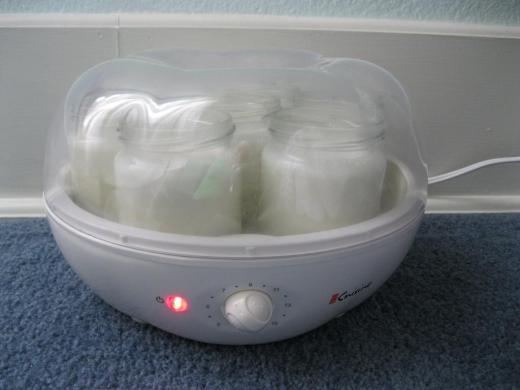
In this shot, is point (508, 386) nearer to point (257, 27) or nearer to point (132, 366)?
point (132, 366)

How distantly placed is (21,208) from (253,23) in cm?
44

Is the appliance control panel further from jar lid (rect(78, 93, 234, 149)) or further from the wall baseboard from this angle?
the wall baseboard

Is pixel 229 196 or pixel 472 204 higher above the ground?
pixel 229 196

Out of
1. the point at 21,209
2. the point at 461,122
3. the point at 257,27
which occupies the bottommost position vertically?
the point at 21,209

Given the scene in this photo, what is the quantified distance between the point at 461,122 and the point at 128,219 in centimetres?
54

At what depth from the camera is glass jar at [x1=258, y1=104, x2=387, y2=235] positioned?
409 millimetres

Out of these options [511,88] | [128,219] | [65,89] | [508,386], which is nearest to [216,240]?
[128,219]

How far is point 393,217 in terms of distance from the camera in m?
0.42

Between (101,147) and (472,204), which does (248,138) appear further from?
(472,204)

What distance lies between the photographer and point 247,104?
0.49m

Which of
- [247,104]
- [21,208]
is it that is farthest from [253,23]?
[21,208]

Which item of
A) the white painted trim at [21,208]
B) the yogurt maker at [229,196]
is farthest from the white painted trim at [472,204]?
the white painted trim at [21,208]

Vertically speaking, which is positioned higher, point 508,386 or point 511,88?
point 511,88

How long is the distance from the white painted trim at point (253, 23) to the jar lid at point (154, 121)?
0.22m
